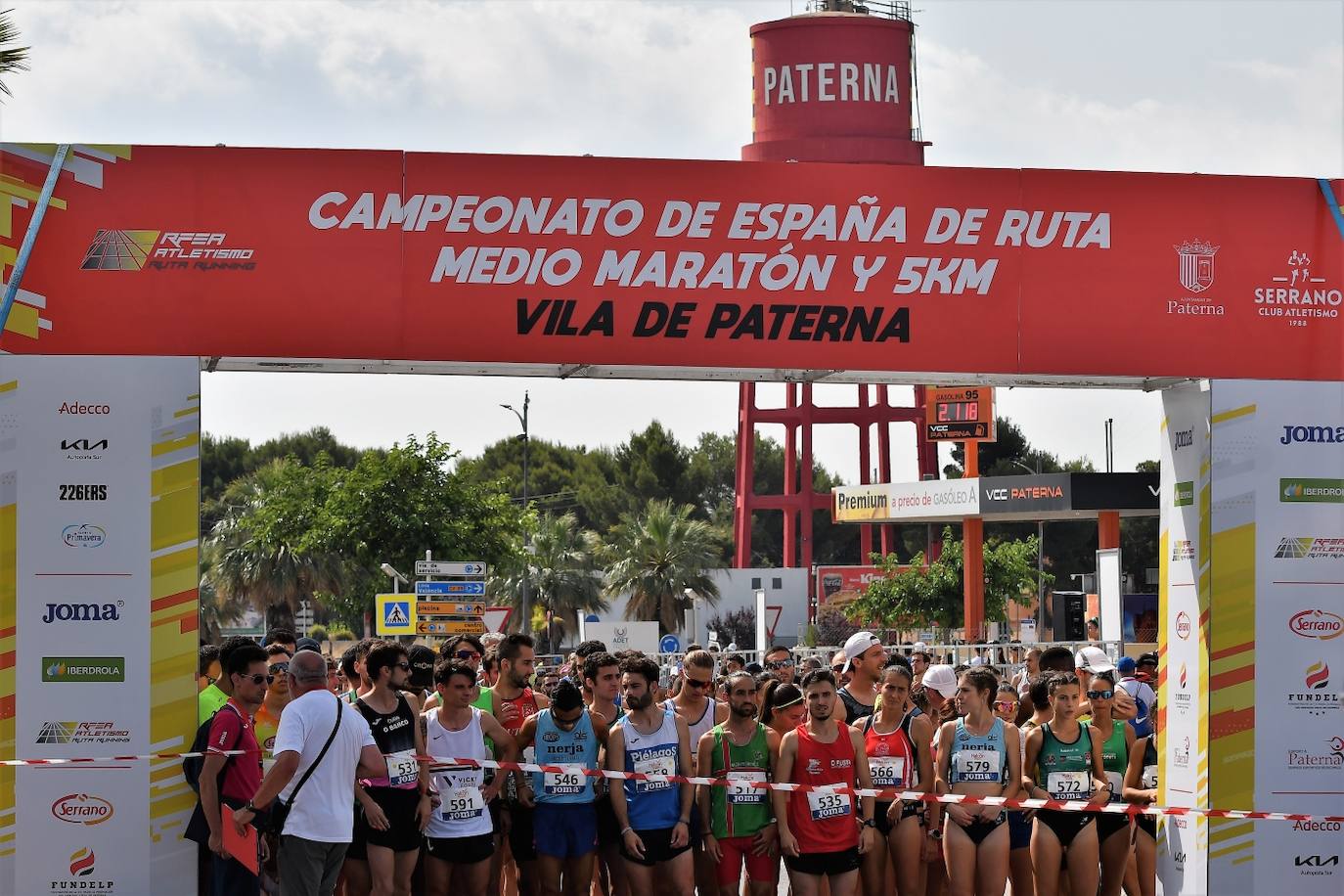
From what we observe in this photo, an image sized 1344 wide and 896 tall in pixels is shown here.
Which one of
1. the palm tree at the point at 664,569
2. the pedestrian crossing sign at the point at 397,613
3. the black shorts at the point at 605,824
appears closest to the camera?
the black shorts at the point at 605,824

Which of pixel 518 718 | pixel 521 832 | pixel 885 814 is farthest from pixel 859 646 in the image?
pixel 521 832

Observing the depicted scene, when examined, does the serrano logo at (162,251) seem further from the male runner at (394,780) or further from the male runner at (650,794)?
the male runner at (650,794)

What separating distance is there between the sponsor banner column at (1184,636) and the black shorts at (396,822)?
503 centimetres

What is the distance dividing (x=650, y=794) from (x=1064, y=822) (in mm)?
2741

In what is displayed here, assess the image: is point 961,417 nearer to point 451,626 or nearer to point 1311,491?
point 451,626

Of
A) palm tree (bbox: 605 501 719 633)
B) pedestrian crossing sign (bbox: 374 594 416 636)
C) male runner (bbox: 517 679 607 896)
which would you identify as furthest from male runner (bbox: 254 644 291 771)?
palm tree (bbox: 605 501 719 633)

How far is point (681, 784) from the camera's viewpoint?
11.4 meters

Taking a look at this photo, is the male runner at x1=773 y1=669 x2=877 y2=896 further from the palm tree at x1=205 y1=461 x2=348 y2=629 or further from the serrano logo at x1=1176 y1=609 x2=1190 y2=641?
the palm tree at x1=205 y1=461 x2=348 y2=629

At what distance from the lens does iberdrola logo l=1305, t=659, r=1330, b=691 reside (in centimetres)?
1245

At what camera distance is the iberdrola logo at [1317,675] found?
12.4 meters

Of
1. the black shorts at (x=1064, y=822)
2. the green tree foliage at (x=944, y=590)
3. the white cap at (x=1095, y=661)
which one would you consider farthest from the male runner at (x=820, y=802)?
the green tree foliage at (x=944, y=590)

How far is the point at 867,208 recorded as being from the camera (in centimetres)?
1213

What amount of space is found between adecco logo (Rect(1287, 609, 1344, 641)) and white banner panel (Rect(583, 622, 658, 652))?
26.7m

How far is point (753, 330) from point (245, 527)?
4295 cm
